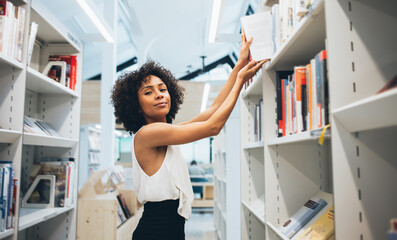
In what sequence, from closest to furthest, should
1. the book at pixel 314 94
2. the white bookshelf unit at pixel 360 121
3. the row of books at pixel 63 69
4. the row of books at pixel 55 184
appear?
the white bookshelf unit at pixel 360 121, the book at pixel 314 94, the row of books at pixel 55 184, the row of books at pixel 63 69

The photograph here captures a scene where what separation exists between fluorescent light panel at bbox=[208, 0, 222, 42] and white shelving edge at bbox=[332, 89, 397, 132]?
160 centimetres

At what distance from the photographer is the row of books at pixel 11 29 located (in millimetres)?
1774

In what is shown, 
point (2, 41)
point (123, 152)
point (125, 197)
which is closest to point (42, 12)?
point (2, 41)

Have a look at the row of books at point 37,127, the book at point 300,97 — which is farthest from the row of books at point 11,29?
the book at point 300,97

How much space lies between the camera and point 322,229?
4.30 feet

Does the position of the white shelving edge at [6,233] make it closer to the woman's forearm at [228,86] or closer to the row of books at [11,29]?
the row of books at [11,29]

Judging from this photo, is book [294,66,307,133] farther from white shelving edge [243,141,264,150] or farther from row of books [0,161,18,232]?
row of books [0,161,18,232]

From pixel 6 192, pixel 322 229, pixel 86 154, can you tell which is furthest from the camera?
pixel 86 154

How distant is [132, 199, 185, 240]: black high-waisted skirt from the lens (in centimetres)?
170

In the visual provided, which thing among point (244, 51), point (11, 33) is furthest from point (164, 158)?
point (11, 33)

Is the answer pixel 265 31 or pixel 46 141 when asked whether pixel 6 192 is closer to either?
pixel 46 141

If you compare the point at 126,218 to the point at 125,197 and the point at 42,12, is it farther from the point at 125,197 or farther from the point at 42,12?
the point at 42,12

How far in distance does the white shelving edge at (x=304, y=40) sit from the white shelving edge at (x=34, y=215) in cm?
170

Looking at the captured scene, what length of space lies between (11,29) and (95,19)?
2.67 feet
